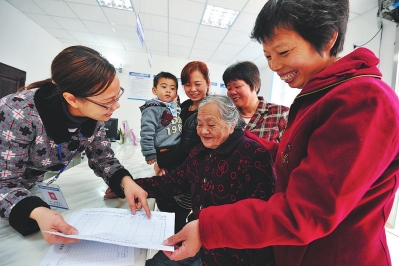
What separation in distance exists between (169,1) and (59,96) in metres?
3.09

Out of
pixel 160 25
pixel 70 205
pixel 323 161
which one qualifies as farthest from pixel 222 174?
pixel 160 25

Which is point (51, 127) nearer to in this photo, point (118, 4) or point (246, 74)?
point (246, 74)

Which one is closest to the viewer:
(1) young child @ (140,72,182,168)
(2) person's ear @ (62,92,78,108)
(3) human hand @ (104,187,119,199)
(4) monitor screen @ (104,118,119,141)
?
(2) person's ear @ (62,92,78,108)

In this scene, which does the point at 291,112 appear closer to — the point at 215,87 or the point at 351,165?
the point at 351,165

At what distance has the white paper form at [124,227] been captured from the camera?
61cm

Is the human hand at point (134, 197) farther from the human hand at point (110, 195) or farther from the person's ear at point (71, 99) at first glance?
the person's ear at point (71, 99)

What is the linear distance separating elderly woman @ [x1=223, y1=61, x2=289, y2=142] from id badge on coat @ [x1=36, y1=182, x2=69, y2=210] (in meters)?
1.18

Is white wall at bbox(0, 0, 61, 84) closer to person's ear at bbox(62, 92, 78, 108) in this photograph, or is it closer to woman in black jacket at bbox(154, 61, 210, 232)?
woman in black jacket at bbox(154, 61, 210, 232)

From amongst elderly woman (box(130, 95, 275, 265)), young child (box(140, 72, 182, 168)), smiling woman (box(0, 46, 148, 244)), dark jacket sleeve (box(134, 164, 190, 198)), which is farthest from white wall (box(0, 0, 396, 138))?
smiling woman (box(0, 46, 148, 244))

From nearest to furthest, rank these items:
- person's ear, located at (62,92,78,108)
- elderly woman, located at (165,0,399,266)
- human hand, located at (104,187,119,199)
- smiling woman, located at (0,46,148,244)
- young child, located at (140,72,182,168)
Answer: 1. elderly woman, located at (165,0,399,266)
2. smiling woman, located at (0,46,148,244)
3. person's ear, located at (62,92,78,108)
4. human hand, located at (104,187,119,199)
5. young child, located at (140,72,182,168)

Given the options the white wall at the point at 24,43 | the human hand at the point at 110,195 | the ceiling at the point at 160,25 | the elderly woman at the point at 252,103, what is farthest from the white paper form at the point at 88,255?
the white wall at the point at 24,43

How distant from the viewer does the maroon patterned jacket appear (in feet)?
2.91

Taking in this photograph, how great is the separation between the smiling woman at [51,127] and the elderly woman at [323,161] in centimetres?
50

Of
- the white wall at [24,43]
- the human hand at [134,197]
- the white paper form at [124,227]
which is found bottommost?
the white paper form at [124,227]
